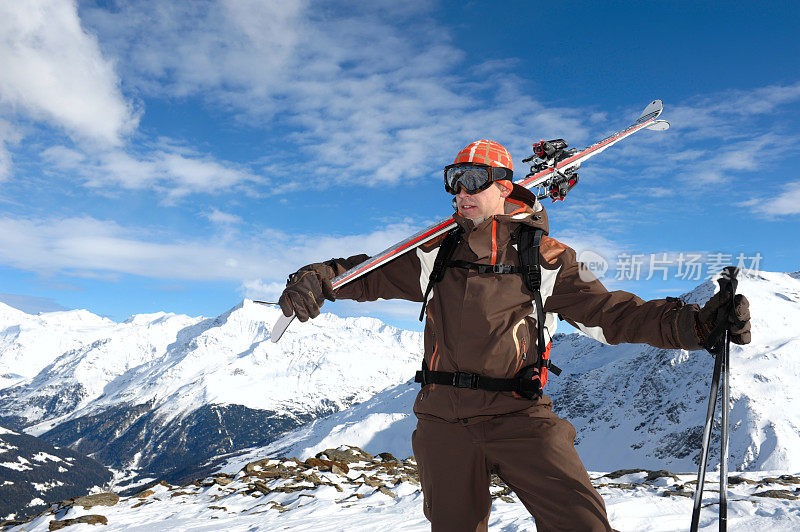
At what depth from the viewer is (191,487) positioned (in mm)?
18016

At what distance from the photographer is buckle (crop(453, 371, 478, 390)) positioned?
3873 mm

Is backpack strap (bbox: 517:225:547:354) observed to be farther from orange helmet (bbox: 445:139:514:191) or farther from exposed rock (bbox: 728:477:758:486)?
exposed rock (bbox: 728:477:758:486)

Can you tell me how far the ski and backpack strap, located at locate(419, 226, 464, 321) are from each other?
40 centimetres

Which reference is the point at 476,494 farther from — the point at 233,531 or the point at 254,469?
the point at 254,469

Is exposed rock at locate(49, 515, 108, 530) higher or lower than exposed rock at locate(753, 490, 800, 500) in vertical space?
higher

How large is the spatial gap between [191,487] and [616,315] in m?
18.4

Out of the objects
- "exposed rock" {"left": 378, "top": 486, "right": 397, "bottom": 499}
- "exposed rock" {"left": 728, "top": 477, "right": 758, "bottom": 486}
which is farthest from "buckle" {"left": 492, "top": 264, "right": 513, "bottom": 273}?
"exposed rock" {"left": 728, "top": 477, "right": 758, "bottom": 486}

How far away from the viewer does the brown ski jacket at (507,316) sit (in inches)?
150

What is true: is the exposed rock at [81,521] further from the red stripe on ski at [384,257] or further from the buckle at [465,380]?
the buckle at [465,380]

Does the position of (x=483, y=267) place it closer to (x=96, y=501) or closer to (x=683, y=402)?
(x=96, y=501)

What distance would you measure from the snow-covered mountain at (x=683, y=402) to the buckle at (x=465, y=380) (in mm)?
95584

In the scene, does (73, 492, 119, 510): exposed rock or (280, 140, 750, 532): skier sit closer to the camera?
(280, 140, 750, 532): skier

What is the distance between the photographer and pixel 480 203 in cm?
456

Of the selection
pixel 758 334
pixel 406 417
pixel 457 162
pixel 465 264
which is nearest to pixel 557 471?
pixel 465 264
